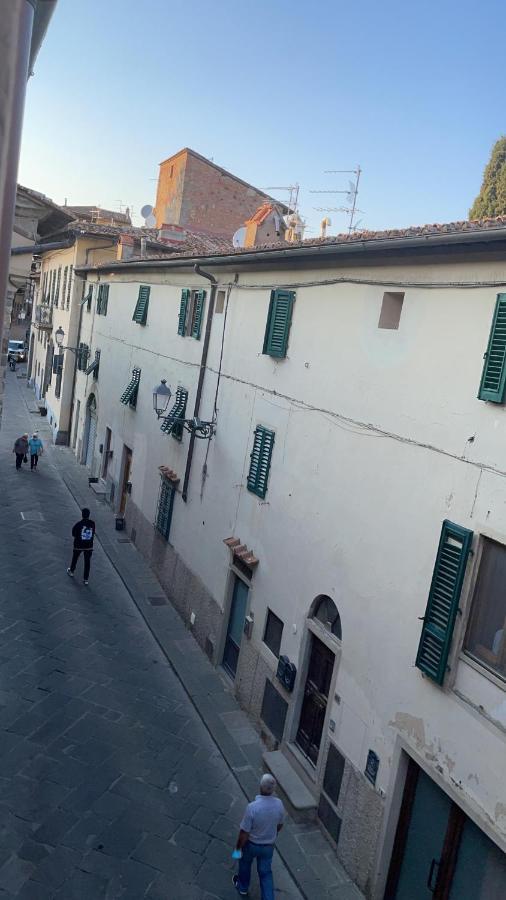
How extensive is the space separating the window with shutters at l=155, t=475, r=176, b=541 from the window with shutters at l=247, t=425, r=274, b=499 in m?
4.42

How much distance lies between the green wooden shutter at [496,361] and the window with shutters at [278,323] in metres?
4.42

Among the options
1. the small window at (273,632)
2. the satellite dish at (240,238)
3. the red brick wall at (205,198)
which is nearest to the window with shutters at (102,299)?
the red brick wall at (205,198)

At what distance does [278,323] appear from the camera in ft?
34.4

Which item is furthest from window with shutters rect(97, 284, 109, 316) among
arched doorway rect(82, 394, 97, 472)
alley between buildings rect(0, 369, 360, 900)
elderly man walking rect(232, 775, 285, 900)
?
elderly man walking rect(232, 775, 285, 900)

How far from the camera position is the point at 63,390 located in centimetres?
2986

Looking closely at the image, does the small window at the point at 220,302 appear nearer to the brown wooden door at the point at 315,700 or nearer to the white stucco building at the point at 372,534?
the white stucco building at the point at 372,534

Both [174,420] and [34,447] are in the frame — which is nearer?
[174,420]

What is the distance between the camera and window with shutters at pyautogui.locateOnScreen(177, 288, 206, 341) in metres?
14.3

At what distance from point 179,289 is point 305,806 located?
36.8 feet

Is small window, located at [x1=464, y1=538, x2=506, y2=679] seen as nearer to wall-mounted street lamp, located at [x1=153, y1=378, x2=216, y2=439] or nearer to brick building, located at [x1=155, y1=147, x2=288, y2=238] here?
wall-mounted street lamp, located at [x1=153, y1=378, x2=216, y2=439]

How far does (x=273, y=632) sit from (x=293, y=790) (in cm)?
224

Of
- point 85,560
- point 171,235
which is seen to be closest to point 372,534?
point 85,560

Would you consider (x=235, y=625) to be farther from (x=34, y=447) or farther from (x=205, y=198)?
(x=205, y=198)

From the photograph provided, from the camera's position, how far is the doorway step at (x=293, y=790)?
8.54 metres
